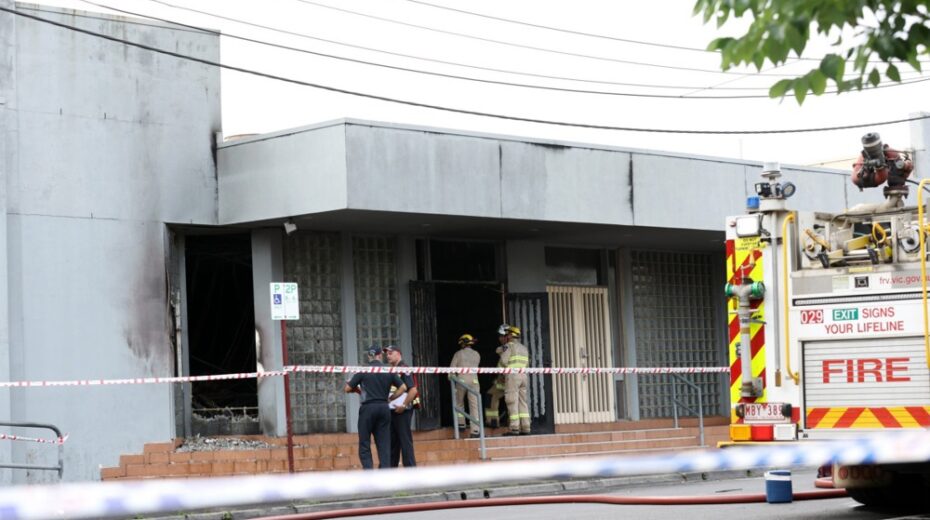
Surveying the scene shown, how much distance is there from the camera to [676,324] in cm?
2742

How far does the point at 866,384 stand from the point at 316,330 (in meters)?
10.8

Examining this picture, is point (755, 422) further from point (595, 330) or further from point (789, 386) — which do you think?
point (595, 330)

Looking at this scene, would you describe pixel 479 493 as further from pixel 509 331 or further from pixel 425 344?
pixel 425 344

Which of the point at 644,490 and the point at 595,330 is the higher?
the point at 595,330

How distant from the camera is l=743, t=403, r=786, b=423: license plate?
494 inches

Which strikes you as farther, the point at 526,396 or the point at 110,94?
the point at 526,396

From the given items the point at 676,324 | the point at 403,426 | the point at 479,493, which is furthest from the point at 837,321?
the point at 676,324

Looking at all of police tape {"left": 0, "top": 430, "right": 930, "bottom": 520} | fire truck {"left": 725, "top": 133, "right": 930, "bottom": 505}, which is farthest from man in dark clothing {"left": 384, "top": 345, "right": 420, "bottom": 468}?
fire truck {"left": 725, "top": 133, "right": 930, "bottom": 505}

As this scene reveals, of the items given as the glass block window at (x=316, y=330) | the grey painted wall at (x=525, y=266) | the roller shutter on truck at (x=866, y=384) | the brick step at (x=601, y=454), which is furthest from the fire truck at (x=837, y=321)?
the grey painted wall at (x=525, y=266)

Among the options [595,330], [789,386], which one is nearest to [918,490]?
[789,386]

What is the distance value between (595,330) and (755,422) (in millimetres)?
13268

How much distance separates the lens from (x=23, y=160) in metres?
19.1

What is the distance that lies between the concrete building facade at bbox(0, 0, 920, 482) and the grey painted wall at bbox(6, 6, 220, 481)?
3cm

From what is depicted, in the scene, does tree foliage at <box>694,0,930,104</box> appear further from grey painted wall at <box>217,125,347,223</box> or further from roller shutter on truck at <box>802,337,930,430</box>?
grey painted wall at <box>217,125,347,223</box>
